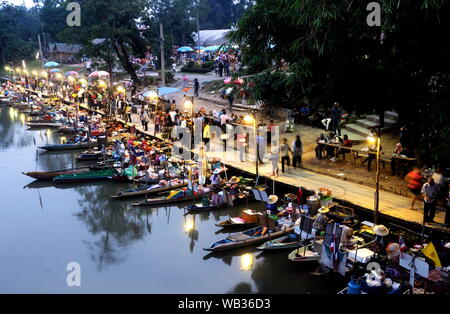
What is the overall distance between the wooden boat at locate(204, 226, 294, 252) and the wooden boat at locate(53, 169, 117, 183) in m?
8.94

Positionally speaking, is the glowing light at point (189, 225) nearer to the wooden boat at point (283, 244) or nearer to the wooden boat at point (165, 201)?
the wooden boat at point (165, 201)

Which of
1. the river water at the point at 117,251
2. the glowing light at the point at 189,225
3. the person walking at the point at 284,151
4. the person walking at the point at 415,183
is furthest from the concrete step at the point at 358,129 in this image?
the glowing light at the point at 189,225

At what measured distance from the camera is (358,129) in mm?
19906

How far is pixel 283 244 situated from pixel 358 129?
988cm

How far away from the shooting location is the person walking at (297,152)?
1661 centimetres

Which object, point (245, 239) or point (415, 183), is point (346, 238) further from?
point (415, 183)

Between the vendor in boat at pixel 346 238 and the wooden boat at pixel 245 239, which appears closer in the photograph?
the vendor in boat at pixel 346 238

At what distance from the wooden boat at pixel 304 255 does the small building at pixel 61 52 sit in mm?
65273

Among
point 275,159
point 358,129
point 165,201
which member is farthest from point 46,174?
point 358,129

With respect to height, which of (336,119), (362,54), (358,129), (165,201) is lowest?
(165,201)

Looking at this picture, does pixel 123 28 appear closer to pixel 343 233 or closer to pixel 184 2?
pixel 184 2

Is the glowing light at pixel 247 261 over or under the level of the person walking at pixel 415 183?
under
